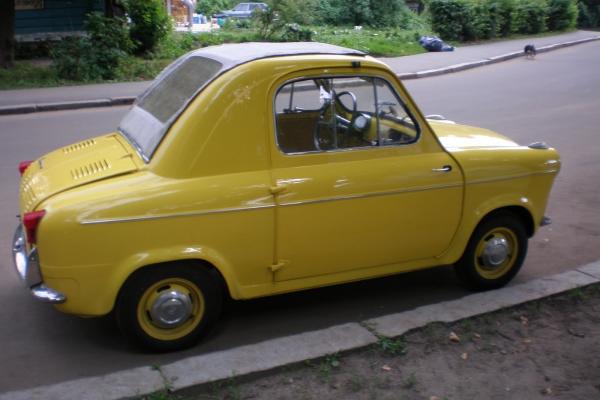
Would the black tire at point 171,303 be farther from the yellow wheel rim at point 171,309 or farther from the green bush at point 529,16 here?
the green bush at point 529,16

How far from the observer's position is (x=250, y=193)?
405 centimetres

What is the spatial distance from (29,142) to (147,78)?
666 centimetres

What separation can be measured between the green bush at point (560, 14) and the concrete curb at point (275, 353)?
Result: 2920 cm

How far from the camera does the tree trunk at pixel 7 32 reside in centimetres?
1592

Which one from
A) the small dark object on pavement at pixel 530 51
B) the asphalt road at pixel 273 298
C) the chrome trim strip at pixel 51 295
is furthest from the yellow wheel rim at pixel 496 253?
the small dark object on pavement at pixel 530 51

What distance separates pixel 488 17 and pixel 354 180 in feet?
79.4

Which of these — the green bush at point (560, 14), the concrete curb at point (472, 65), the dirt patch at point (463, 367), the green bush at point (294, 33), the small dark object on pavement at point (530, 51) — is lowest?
the dirt patch at point (463, 367)

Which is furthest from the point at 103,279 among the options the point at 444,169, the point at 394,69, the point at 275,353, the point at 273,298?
the point at 394,69

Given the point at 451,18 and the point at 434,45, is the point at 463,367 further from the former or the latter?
the point at 451,18

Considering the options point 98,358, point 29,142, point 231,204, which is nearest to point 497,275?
point 231,204

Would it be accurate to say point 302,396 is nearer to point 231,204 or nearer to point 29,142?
point 231,204

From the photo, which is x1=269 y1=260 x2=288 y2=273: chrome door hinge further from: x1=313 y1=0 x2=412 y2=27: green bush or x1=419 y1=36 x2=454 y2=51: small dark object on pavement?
x1=313 y1=0 x2=412 y2=27: green bush

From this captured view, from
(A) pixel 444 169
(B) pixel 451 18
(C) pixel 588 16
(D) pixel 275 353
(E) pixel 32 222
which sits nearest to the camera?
(E) pixel 32 222

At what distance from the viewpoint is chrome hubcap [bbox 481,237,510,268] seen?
500 cm
